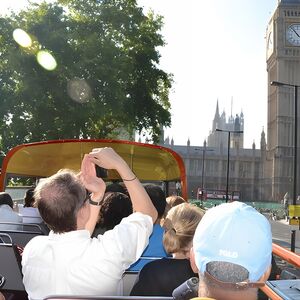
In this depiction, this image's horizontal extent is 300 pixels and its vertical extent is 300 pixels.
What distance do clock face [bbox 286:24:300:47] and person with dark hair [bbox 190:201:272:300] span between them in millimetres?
94340

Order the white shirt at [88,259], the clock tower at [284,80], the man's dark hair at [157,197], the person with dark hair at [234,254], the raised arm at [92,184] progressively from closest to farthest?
the person with dark hair at [234,254], the white shirt at [88,259], the raised arm at [92,184], the man's dark hair at [157,197], the clock tower at [284,80]

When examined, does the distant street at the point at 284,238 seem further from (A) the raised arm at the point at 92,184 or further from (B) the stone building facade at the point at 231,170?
(B) the stone building facade at the point at 231,170

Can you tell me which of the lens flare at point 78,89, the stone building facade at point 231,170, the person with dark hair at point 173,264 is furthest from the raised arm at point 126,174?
the stone building facade at point 231,170

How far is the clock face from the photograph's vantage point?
296ft

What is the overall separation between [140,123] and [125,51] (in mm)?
3977

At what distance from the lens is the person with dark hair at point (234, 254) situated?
1602 millimetres

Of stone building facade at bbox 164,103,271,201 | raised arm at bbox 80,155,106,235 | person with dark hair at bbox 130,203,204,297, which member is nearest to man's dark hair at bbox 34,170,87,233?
raised arm at bbox 80,155,106,235

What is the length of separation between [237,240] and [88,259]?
1128mm

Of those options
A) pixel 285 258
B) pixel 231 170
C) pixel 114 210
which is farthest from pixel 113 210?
pixel 231 170

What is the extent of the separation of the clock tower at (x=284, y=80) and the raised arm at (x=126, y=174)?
8887 centimetres

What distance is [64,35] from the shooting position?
21359 mm

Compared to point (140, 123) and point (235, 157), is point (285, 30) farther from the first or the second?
point (140, 123)

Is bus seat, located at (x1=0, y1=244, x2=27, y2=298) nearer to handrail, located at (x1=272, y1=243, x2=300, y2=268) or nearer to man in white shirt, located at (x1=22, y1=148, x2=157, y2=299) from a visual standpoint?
man in white shirt, located at (x1=22, y1=148, x2=157, y2=299)

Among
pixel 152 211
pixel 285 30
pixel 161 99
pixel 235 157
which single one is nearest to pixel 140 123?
pixel 161 99
